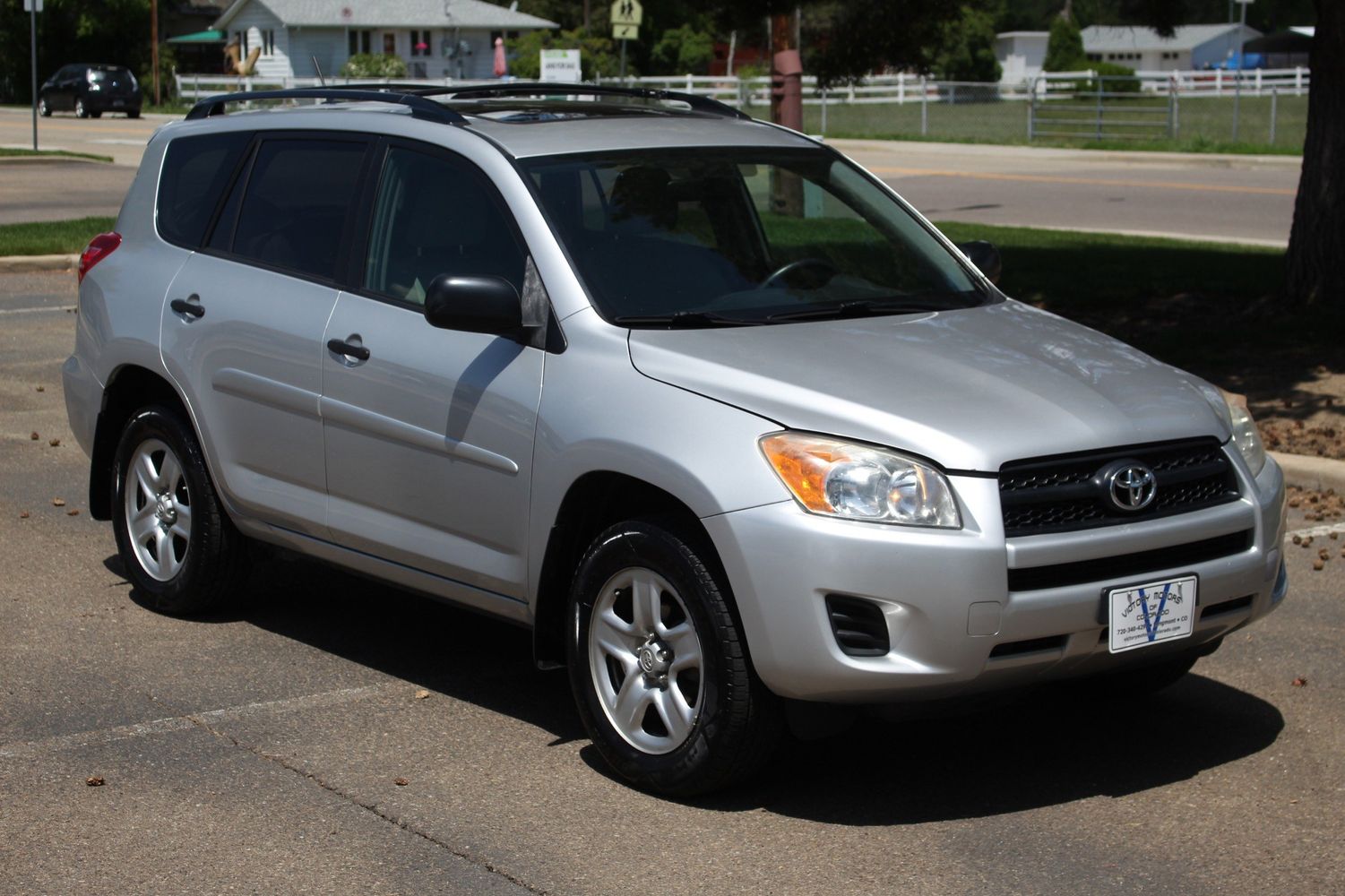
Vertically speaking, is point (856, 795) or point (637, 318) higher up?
point (637, 318)

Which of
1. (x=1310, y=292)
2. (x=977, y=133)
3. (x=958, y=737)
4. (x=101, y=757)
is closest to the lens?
(x=101, y=757)

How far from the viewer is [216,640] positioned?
6430 millimetres

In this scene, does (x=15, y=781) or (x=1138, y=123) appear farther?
(x=1138, y=123)

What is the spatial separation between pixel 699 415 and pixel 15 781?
2126 mm

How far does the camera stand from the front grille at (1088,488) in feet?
15.0

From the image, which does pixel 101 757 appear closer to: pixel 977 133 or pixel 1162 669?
pixel 1162 669

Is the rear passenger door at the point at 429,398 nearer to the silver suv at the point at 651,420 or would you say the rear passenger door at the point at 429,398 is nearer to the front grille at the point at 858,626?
the silver suv at the point at 651,420

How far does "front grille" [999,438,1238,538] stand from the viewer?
4.58 meters

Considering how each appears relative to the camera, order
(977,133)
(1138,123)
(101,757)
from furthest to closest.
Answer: (977,133)
(1138,123)
(101,757)

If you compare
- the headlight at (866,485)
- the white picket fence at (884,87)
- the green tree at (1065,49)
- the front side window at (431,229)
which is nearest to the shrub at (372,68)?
the white picket fence at (884,87)

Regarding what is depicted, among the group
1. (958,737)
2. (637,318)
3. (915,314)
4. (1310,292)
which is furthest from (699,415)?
(1310,292)

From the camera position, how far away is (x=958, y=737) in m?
5.55

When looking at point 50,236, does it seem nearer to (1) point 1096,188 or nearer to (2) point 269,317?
(2) point 269,317

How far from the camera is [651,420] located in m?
4.86
